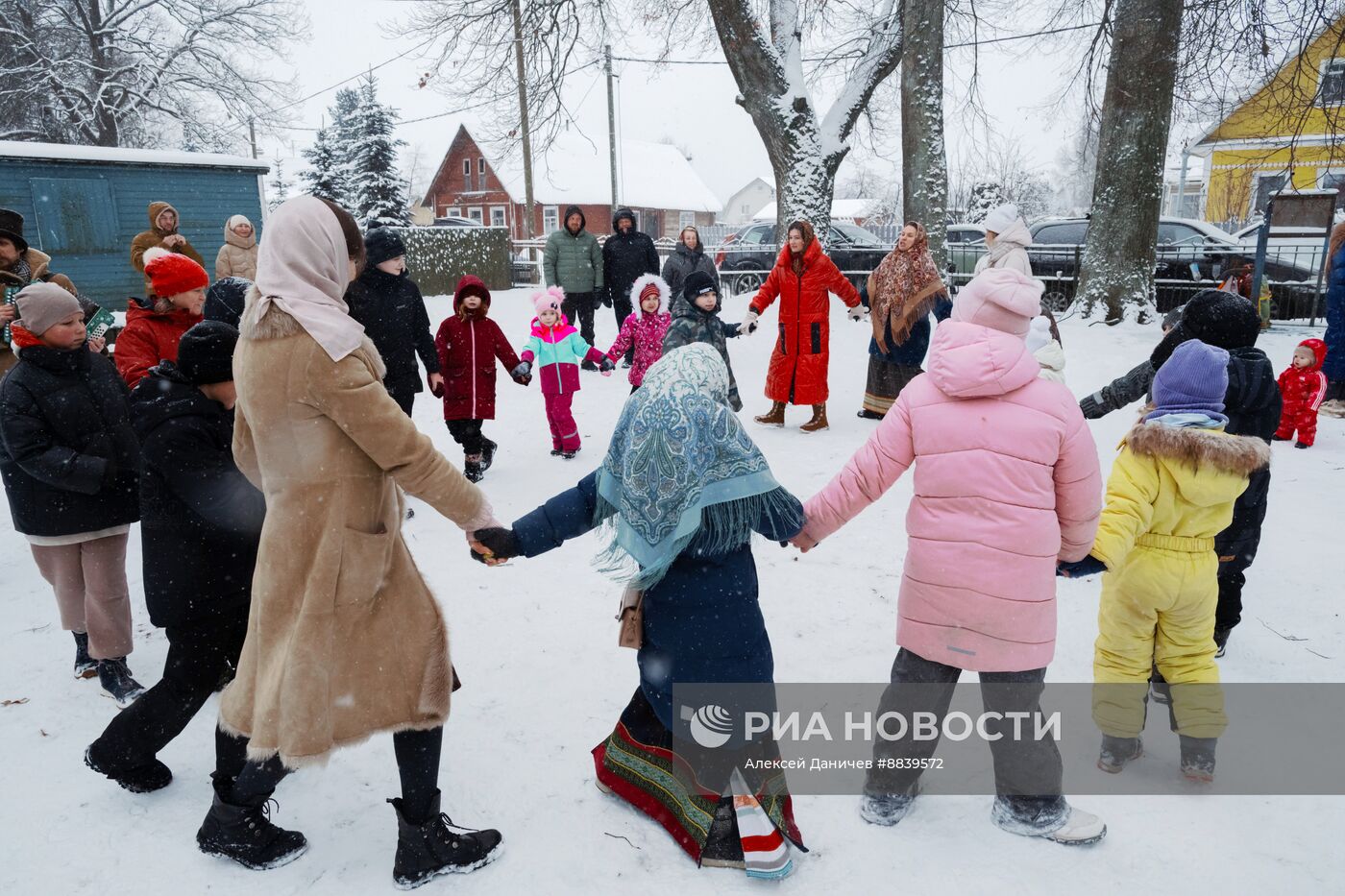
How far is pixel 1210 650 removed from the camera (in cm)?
284

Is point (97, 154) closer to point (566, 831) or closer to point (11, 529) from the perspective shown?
point (11, 529)

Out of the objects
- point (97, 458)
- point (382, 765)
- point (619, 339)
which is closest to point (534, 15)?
point (619, 339)

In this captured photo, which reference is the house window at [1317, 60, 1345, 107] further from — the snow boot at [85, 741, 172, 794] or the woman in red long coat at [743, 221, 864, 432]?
the snow boot at [85, 741, 172, 794]

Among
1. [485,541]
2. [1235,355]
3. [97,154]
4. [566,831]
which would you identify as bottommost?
[566,831]

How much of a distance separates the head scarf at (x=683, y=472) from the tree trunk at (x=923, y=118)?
34.6 feet

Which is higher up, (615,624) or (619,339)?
(619,339)

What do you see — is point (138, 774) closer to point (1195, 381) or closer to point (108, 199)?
point (1195, 381)

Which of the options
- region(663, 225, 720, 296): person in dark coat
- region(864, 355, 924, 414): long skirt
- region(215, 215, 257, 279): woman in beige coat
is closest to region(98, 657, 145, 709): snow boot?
region(215, 215, 257, 279): woman in beige coat

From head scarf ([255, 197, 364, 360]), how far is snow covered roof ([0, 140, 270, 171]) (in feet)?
48.1

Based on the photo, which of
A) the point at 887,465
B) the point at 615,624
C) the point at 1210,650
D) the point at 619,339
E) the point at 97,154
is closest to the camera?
the point at 887,465

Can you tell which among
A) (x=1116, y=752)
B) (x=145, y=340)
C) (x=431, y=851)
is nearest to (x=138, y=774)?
(x=431, y=851)

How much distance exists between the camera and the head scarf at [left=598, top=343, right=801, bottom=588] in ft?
7.48

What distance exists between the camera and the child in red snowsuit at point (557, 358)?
6754 millimetres

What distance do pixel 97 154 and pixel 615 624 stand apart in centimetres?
1451
